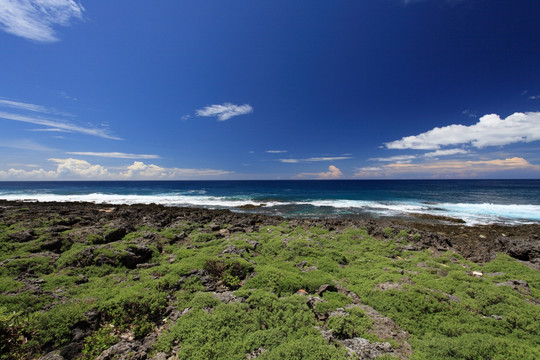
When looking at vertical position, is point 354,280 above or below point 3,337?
below

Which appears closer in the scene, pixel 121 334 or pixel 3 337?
pixel 3 337

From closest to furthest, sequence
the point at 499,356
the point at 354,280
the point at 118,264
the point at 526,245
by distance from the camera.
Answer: the point at 499,356 < the point at 354,280 < the point at 118,264 < the point at 526,245

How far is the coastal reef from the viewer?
4480mm

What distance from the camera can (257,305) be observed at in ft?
19.1

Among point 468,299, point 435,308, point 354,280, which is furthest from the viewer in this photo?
point 354,280

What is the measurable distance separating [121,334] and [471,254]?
53.9 feet

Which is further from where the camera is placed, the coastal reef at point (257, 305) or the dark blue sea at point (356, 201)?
the dark blue sea at point (356, 201)

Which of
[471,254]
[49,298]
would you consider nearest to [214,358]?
[49,298]

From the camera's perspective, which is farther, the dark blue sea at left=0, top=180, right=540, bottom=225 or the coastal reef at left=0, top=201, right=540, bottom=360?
the dark blue sea at left=0, top=180, right=540, bottom=225

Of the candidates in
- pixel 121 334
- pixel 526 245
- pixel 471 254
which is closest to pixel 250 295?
pixel 121 334

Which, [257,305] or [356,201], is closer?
[257,305]

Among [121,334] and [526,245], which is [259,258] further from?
[526,245]

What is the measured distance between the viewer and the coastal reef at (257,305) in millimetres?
4480

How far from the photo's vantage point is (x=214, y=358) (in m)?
4.25
